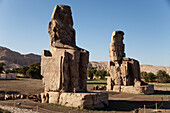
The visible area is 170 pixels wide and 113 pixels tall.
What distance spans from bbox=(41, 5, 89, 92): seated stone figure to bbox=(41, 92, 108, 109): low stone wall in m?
0.33

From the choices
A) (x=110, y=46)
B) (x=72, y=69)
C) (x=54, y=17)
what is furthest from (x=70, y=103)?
(x=110, y=46)

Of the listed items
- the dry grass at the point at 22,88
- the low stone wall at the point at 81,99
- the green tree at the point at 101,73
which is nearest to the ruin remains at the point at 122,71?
the dry grass at the point at 22,88

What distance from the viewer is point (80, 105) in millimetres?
7148

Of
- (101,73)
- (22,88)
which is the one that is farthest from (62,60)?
(101,73)

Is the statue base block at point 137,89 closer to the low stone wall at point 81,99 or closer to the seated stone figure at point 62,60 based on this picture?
the seated stone figure at point 62,60

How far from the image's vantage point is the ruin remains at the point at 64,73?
24.5ft

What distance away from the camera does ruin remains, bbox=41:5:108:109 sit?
746 centimetres

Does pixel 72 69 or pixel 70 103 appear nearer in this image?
pixel 70 103

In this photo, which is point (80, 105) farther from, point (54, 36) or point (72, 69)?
point (54, 36)

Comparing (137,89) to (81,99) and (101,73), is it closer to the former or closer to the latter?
(81,99)

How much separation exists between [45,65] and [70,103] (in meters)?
2.35

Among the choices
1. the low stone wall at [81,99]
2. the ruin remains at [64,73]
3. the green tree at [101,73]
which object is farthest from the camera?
the green tree at [101,73]

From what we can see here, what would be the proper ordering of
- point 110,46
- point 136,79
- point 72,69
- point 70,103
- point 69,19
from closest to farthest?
point 70,103, point 72,69, point 69,19, point 136,79, point 110,46

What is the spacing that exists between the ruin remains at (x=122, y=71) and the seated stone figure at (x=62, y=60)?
6580mm
